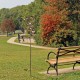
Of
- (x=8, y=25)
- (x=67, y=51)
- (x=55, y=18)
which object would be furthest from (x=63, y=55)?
(x=8, y=25)

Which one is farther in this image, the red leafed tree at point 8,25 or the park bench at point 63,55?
the red leafed tree at point 8,25

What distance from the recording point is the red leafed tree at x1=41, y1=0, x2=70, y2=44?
40531 millimetres

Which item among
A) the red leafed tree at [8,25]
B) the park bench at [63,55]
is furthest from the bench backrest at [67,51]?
the red leafed tree at [8,25]

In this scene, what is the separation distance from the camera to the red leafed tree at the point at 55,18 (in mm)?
40531

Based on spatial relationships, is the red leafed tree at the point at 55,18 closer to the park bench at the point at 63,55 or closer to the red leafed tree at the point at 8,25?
the park bench at the point at 63,55

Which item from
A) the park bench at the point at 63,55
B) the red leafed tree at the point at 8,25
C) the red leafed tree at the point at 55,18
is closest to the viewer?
the park bench at the point at 63,55

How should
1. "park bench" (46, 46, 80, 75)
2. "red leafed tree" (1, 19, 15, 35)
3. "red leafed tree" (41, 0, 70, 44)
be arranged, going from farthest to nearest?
"red leafed tree" (1, 19, 15, 35) → "red leafed tree" (41, 0, 70, 44) → "park bench" (46, 46, 80, 75)

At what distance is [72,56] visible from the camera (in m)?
12.4

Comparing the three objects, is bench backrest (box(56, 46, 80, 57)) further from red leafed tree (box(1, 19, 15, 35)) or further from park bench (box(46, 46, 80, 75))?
red leafed tree (box(1, 19, 15, 35))

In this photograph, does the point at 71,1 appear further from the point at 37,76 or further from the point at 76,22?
the point at 37,76

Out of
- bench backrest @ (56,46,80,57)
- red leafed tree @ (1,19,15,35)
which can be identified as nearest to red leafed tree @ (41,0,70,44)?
bench backrest @ (56,46,80,57)

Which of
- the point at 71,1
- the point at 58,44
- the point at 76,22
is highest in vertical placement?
the point at 71,1

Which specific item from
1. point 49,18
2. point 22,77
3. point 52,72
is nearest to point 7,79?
point 22,77

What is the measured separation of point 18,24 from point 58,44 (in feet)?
228
